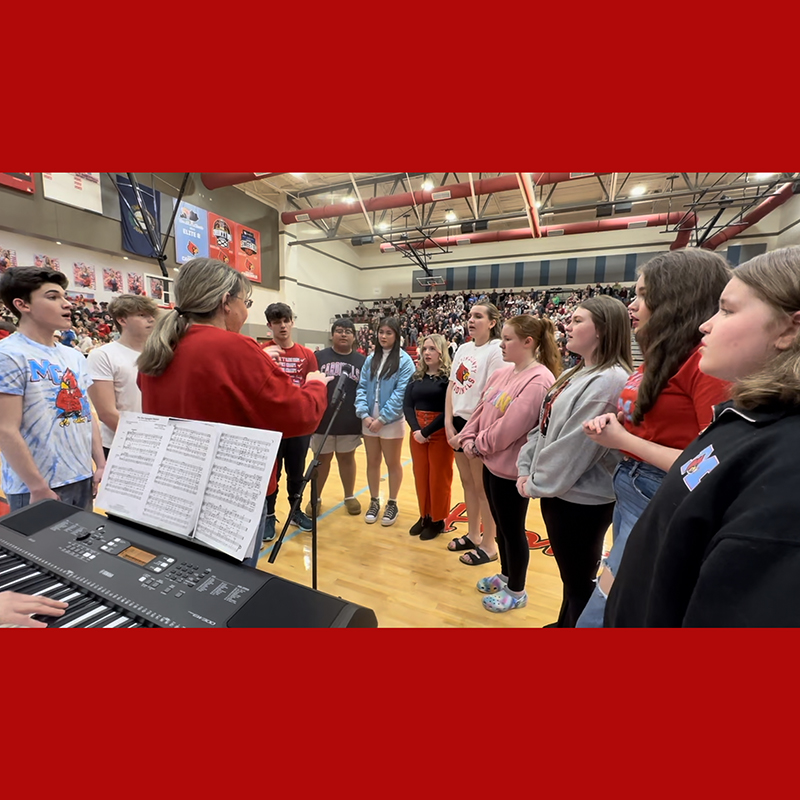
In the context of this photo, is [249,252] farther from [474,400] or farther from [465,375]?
[474,400]

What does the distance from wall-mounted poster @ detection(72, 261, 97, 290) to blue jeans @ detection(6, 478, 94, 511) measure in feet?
25.7

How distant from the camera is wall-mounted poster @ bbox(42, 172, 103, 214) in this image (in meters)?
6.68

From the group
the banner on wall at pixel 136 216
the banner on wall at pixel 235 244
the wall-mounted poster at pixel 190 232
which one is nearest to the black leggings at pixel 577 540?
the banner on wall at pixel 136 216

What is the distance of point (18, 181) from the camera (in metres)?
6.18

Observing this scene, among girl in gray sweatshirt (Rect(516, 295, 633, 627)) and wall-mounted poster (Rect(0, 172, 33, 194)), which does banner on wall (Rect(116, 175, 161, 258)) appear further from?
girl in gray sweatshirt (Rect(516, 295, 633, 627))

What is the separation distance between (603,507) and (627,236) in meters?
13.4

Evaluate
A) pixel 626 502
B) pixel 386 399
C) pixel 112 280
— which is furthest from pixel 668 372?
pixel 112 280

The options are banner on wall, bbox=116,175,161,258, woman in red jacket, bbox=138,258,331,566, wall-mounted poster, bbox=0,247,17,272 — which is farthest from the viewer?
banner on wall, bbox=116,175,161,258

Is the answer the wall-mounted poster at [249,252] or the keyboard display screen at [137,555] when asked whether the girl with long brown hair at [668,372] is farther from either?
the wall-mounted poster at [249,252]

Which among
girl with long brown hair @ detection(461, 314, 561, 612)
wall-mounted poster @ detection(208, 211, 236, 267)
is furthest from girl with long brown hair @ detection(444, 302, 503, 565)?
wall-mounted poster @ detection(208, 211, 236, 267)

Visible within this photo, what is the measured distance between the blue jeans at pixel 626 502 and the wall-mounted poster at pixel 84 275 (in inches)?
382

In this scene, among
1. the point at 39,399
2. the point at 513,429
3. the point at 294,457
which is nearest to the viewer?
Result: the point at 39,399

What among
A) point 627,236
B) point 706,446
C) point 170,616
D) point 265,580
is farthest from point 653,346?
point 627,236

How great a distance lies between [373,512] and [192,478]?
7.45 feet
